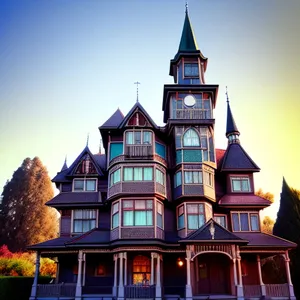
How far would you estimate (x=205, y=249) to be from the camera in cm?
2241

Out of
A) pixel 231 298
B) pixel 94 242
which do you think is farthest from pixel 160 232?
pixel 231 298

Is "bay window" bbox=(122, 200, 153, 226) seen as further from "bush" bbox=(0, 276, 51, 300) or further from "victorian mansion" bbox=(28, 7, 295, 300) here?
"bush" bbox=(0, 276, 51, 300)

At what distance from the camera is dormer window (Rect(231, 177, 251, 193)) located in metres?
28.1

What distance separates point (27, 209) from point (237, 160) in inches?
1489

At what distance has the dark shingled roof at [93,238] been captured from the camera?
23453mm

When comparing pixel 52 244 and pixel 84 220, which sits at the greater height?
pixel 84 220

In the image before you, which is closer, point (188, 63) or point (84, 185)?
point (84, 185)

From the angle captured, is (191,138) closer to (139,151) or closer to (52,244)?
(139,151)

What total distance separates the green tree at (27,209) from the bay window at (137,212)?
32.3m

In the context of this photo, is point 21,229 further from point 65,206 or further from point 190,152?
point 190,152

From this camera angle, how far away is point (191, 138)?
88.7ft

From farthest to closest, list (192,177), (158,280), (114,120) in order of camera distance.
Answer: (114,120) → (192,177) → (158,280)

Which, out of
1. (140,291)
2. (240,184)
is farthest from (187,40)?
(140,291)

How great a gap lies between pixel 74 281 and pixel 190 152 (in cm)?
1326
